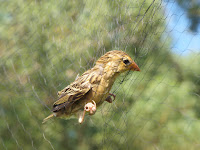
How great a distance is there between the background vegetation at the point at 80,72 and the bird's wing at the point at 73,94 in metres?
0.23

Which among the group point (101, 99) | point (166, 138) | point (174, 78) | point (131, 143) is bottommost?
point (131, 143)

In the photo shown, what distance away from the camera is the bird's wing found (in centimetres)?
64

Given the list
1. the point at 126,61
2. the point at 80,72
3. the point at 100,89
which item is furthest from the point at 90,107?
the point at 80,72

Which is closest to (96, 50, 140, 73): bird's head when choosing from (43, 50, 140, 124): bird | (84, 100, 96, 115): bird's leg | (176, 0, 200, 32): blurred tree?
(43, 50, 140, 124): bird

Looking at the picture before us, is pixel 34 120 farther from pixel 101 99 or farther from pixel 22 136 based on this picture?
pixel 101 99

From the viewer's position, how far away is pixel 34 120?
110 cm

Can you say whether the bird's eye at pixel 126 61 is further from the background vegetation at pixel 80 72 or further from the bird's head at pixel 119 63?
the background vegetation at pixel 80 72

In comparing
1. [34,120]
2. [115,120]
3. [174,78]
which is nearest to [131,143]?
[115,120]

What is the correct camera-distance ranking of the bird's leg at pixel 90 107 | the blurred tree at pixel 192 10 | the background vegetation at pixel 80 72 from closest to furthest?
the bird's leg at pixel 90 107, the blurred tree at pixel 192 10, the background vegetation at pixel 80 72

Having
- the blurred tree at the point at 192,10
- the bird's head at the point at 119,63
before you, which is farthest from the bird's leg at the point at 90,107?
the blurred tree at the point at 192,10

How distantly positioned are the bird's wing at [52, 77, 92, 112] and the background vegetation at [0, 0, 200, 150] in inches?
8.9

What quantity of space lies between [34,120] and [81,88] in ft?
1.87

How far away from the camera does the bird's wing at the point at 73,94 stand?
64 centimetres

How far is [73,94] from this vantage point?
64 cm
